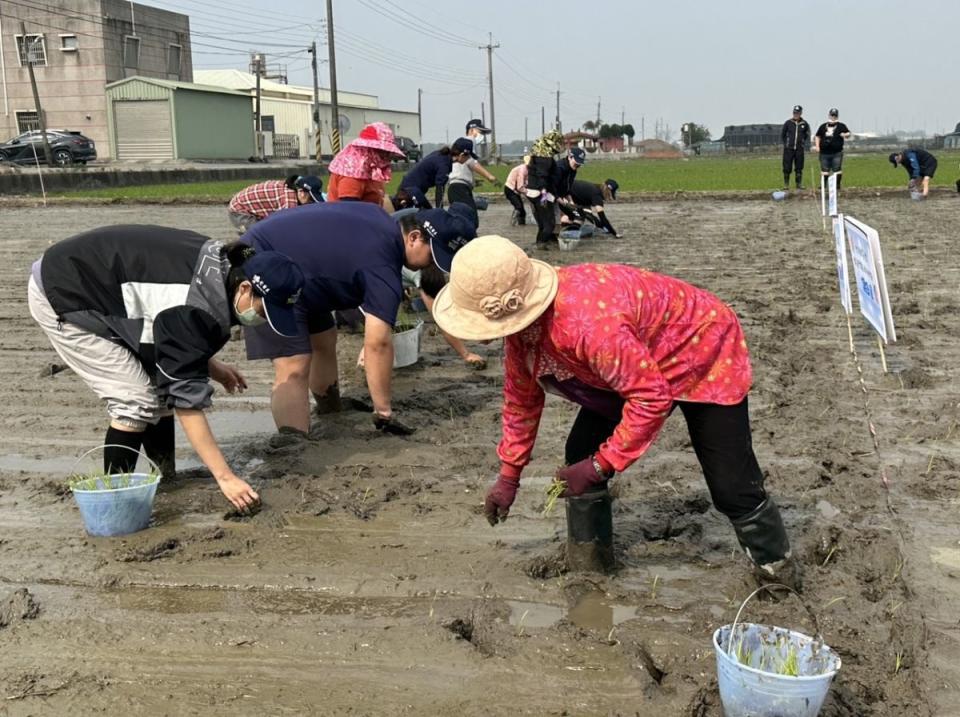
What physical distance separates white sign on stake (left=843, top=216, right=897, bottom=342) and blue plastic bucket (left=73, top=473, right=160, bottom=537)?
457cm

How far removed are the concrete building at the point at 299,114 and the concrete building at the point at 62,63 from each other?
8.03 metres

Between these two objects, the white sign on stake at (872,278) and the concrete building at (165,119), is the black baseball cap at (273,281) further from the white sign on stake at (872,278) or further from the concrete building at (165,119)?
the concrete building at (165,119)

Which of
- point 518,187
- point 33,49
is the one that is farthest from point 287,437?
point 33,49

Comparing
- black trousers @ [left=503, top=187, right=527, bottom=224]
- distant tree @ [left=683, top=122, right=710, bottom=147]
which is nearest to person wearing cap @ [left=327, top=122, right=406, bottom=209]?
black trousers @ [left=503, top=187, right=527, bottom=224]

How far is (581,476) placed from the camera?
3.14 m

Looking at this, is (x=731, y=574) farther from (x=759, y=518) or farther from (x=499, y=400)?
(x=499, y=400)

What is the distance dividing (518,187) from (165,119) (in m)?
35.4

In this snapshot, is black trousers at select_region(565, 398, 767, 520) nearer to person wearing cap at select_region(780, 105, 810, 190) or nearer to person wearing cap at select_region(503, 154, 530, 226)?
person wearing cap at select_region(503, 154, 530, 226)

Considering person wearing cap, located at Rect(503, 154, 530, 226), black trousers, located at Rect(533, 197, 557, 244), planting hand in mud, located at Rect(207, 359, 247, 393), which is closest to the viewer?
planting hand in mud, located at Rect(207, 359, 247, 393)

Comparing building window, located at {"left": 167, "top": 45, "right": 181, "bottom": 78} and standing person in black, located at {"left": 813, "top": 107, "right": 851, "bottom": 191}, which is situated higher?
building window, located at {"left": 167, "top": 45, "right": 181, "bottom": 78}

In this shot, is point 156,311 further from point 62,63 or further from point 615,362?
point 62,63

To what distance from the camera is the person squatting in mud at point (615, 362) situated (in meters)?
2.91

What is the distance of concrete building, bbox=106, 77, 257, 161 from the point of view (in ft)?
150

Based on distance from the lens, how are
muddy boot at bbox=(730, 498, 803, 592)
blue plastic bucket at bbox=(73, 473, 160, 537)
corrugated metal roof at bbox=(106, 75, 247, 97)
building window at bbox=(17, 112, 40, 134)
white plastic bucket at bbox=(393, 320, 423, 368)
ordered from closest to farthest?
muddy boot at bbox=(730, 498, 803, 592)
blue plastic bucket at bbox=(73, 473, 160, 537)
white plastic bucket at bbox=(393, 320, 423, 368)
corrugated metal roof at bbox=(106, 75, 247, 97)
building window at bbox=(17, 112, 40, 134)
